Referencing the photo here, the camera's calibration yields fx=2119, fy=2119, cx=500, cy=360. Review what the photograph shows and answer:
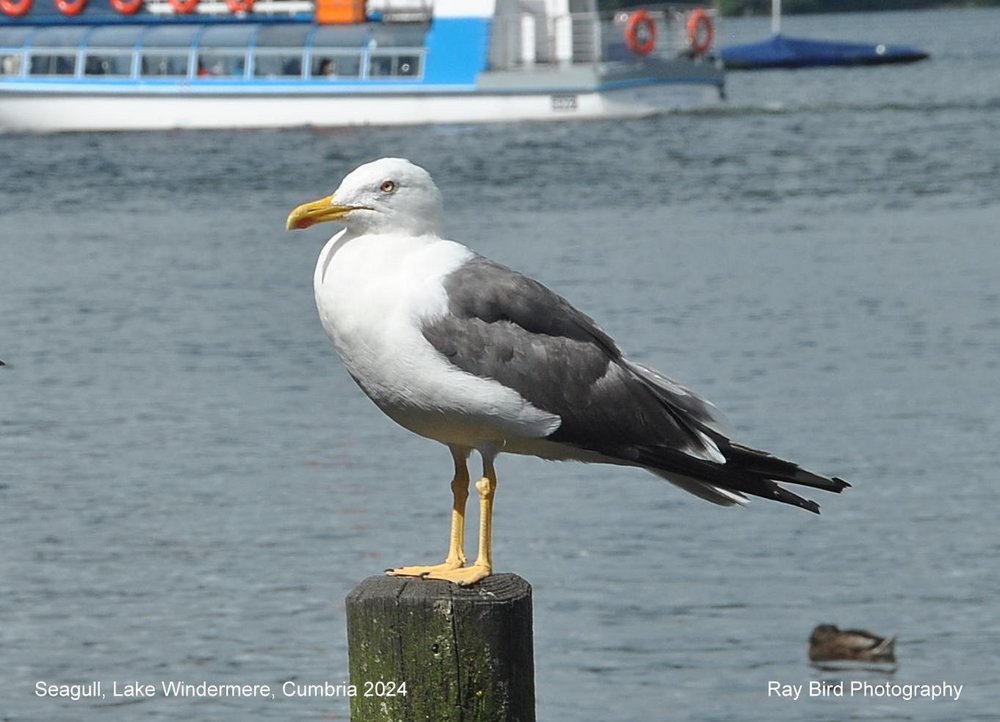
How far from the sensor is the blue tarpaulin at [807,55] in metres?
81.3

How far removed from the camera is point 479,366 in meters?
5.64

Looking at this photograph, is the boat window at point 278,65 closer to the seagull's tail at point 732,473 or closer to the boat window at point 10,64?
the boat window at point 10,64

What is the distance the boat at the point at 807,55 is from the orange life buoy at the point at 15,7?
34097 mm

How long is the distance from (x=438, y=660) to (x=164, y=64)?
48421mm

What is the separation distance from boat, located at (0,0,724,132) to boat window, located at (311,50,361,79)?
0.04 metres

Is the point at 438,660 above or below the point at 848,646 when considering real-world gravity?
above

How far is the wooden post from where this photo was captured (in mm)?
4930

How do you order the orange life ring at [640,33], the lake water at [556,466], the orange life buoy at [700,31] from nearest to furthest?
the lake water at [556,466], the orange life ring at [640,33], the orange life buoy at [700,31]

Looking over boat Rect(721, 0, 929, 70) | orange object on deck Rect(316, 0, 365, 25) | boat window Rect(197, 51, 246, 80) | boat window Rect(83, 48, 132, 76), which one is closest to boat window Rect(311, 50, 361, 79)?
orange object on deck Rect(316, 0, 365, 25)

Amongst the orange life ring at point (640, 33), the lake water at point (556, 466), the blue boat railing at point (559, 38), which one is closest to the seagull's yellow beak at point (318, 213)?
the lake water at point (556, 466)

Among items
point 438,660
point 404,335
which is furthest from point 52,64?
point 438,660

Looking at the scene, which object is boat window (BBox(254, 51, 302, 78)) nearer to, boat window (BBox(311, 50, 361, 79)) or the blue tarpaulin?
boat window (BBox(311, 50, 361, 79))

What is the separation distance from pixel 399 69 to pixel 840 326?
30.9 m

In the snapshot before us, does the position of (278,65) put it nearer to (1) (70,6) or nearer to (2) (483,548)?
(1) (70,6)
